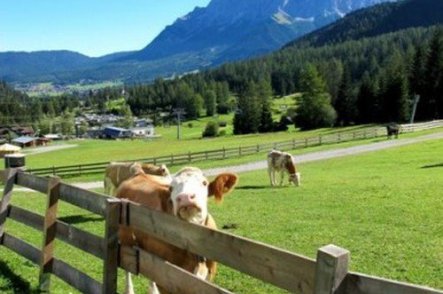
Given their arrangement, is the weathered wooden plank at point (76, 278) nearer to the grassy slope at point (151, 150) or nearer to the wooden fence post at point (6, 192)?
the wooden fence post at point (6, 192)

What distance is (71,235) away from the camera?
8711mm

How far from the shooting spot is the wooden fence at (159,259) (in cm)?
409

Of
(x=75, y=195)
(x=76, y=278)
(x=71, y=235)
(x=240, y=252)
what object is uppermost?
(x=240, y=252)

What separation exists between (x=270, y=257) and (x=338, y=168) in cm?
3439

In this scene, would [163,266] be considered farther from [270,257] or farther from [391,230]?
[391,230]

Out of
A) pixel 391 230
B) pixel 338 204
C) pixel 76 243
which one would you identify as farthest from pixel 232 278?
pixel 338 204

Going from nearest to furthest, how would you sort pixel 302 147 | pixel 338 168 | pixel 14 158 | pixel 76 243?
pixel 76 243
pixel 14 158
pixel 338 168
pixel 302 147

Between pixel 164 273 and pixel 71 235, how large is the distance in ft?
9.42

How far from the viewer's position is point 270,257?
15.7ft

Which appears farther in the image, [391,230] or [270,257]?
[391,230]

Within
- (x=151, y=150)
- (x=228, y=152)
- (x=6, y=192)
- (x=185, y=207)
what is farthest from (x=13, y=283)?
(x=151, y=150)

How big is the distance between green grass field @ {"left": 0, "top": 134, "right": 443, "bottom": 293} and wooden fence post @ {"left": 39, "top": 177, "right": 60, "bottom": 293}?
0.29 m

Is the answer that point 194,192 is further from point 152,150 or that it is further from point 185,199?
point 152,150

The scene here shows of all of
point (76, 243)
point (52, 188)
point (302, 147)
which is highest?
point (52, 188)
